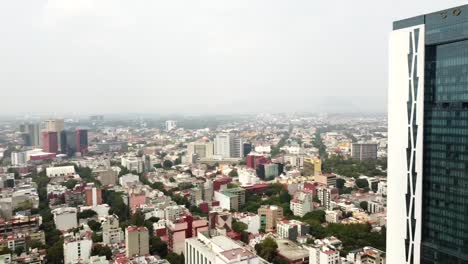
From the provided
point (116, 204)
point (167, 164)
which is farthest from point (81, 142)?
point (116, 204)

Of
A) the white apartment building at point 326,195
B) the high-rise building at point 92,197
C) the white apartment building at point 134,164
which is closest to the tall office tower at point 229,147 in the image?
the white apartment building at point 134,164

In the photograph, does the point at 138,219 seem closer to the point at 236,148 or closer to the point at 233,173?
the point at 233,173

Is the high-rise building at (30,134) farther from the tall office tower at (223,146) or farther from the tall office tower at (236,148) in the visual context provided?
the tall office tower at (236,148)

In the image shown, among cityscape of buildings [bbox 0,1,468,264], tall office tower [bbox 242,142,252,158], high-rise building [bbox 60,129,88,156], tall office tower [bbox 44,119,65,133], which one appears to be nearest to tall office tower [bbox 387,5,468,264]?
cityscape of buildings [bbox 0,1,468,264]

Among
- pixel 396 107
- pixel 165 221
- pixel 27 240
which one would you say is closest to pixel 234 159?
pixel 165 221

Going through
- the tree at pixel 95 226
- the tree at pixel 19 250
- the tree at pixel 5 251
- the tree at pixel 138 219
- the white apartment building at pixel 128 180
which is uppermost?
the white apartment building at pixel 128 180

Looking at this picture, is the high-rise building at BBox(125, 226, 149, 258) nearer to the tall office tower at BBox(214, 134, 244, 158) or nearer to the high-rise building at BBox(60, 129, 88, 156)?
the tall office tower at BBox(214, 134, 244, 158)
